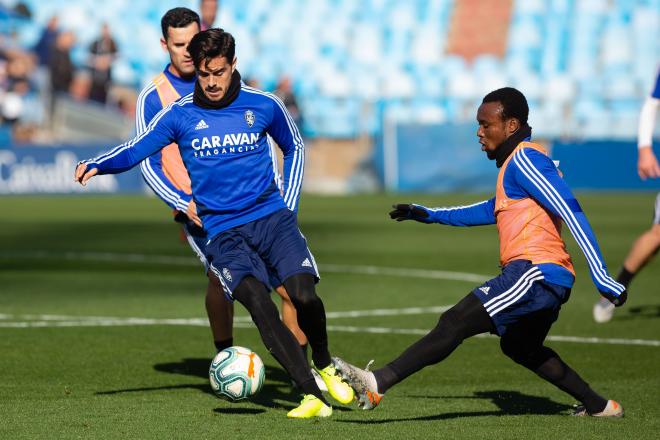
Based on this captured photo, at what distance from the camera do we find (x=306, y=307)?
6254mm

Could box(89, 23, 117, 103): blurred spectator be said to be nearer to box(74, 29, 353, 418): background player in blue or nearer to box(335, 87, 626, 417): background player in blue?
box(74, 29, 353, 418): background player in blue

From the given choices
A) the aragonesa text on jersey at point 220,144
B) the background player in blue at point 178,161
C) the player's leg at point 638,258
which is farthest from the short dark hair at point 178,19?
the player's leg at point 638,258

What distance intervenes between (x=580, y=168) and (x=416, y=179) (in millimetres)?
3809

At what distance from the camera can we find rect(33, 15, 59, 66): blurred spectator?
30234 mm

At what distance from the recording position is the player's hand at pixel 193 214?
714 cm

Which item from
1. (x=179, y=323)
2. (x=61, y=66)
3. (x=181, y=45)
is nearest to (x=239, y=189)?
(x=181, y=45)

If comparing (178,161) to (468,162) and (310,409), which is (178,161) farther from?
(468,162)

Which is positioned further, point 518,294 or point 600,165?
point 600,165

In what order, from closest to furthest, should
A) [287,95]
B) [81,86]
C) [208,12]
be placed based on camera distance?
[208,12], [287,95], [81,86]

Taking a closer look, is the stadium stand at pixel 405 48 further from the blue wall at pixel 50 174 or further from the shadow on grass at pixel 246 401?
the shadow on grass at pixel 246 401

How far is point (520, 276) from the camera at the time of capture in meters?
5.98

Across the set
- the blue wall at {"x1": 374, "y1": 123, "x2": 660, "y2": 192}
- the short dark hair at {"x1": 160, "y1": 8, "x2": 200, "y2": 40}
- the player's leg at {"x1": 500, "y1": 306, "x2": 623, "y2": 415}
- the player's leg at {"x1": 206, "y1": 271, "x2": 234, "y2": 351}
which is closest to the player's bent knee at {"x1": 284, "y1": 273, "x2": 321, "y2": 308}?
the player's leg at {"x1": 500, "y1": 306, "x2": 623, "y2": 415}

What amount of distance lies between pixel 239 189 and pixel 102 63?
76.7ft

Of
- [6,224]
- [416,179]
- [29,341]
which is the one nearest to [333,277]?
[29,341]
